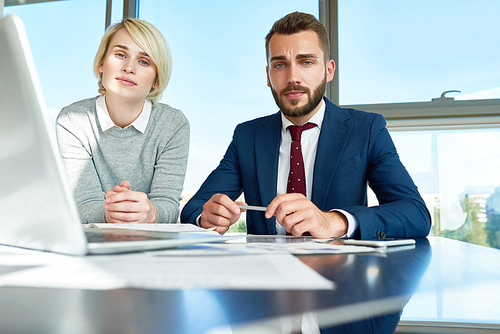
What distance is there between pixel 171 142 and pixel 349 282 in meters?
1.32

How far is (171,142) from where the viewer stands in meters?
1.55

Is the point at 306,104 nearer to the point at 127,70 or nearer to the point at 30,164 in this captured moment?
the point at 127,70

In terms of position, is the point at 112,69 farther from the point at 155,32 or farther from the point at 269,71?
the point at 269,71

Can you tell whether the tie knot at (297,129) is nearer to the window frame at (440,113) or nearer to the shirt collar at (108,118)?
the shirt collar at (108,118)

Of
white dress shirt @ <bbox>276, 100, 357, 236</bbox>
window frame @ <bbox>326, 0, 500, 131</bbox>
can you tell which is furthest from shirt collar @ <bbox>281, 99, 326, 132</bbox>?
window frame @ <bbox>326, 0, 500, 131</bbox>

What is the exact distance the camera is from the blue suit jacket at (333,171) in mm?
1226

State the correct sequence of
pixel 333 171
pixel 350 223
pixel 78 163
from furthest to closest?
pixel 78 163 → pixel 333 171 → pixel 350 223

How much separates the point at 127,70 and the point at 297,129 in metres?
0.78

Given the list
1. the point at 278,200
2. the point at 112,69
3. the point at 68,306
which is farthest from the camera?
the point at 112,69

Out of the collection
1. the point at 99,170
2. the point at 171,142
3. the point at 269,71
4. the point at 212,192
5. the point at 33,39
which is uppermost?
the point at 33,39

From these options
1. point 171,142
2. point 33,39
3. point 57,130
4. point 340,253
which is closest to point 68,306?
point 340,253

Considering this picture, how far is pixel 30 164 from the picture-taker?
1.21ft

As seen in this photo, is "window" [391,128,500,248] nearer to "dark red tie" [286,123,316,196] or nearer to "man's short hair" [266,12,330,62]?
"man's short hair" [266,12,330,62]

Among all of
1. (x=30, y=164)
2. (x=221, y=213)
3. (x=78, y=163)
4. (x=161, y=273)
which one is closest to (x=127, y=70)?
(x=78, y=163)
